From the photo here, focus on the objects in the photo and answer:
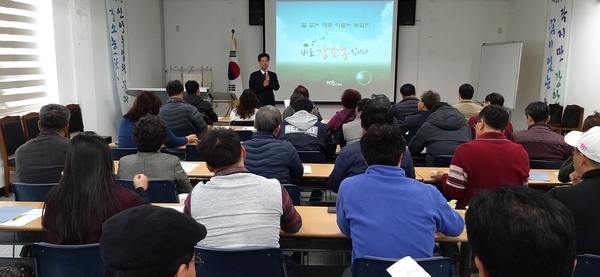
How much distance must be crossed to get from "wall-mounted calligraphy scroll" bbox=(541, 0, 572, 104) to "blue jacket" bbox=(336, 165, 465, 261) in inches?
241

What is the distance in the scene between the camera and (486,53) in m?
Answer: 8.73

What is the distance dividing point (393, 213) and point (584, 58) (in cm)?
608

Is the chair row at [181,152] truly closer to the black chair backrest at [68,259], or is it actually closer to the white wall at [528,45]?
the black chair backrest at [68,259]

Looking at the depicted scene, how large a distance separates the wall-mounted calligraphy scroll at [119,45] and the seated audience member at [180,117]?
8.99 ft

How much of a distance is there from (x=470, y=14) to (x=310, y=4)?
320 centimetres

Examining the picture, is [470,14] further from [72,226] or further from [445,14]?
[72,226]

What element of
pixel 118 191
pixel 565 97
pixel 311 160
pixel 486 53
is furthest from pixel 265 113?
pixel 486 53

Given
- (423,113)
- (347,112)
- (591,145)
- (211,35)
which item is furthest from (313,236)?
(211,35)

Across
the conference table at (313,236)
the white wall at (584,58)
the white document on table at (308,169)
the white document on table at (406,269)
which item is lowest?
the conference table at (313,236)

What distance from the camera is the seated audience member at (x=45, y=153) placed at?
3154 mm

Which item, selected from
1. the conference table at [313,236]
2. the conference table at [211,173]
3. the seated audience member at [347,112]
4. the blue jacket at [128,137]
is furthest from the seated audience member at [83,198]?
the seated audience member at [347,112]

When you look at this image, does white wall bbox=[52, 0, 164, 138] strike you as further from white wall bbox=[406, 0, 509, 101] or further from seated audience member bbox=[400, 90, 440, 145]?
white wall bbox=[406, 0, 509, 101]

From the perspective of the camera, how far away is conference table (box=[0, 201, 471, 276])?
230 cm

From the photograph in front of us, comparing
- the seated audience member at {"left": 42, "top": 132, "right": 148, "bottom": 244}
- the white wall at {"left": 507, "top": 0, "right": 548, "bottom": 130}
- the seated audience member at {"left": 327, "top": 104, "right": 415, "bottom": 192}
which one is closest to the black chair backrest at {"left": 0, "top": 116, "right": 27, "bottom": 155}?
the seated audience member at {"left": 42, "top": 132, "right": 148, "bottom": 244}
